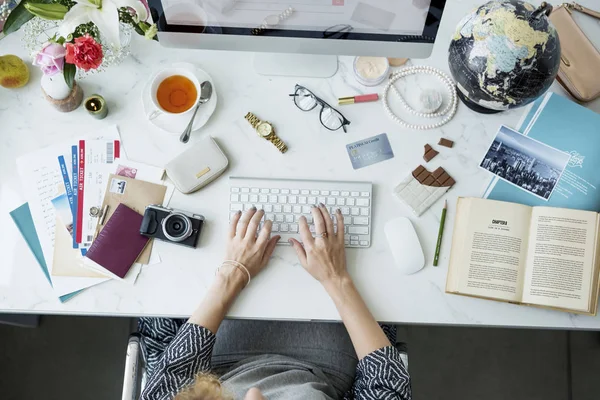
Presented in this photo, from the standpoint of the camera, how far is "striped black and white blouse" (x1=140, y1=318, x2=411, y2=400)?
1068 millimetres

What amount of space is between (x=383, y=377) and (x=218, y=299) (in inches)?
14.4

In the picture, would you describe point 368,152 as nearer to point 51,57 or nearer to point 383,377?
point 383,377

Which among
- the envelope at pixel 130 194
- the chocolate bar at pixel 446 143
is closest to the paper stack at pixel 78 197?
the envelope at pixel 130 194

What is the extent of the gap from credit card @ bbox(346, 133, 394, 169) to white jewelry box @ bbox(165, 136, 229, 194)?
0.90ft

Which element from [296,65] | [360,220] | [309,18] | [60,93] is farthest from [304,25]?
[60,93]

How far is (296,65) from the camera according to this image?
3.95 ft

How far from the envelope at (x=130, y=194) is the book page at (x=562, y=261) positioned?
0.78 m

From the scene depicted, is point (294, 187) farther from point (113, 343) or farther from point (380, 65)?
point (113, 343)

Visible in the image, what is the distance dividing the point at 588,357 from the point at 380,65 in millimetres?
1311

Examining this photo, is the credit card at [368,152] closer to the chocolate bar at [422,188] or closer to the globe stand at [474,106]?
the chocolate bar at [422,188]

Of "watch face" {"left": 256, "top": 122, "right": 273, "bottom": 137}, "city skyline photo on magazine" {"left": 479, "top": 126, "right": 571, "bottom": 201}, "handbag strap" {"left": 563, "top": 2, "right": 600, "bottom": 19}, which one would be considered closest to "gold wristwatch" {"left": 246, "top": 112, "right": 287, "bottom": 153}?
"watch face" {"left": 256, "top": 122, "right": 273, "bottom": 137}

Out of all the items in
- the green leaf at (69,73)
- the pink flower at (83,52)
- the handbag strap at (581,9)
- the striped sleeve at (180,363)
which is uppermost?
the handbag strap at (581,9)

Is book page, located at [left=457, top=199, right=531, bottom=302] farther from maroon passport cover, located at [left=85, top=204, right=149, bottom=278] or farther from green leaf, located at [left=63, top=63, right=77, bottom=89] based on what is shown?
green leaf, located at [left=63, top=63, right=77, bottom=89]

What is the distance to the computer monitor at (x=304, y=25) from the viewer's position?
96cm
